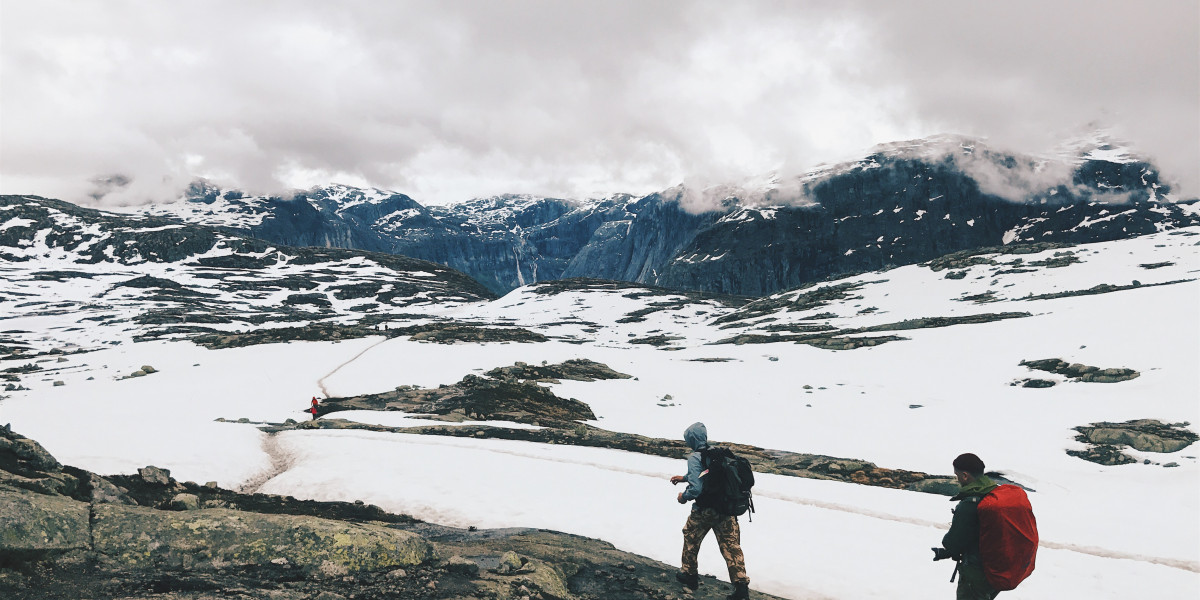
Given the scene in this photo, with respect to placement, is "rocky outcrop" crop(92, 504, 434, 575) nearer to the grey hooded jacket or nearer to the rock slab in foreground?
the rock slab in foreground

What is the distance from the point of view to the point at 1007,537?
6473 millimetres

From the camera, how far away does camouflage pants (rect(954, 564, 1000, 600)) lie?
6773mm

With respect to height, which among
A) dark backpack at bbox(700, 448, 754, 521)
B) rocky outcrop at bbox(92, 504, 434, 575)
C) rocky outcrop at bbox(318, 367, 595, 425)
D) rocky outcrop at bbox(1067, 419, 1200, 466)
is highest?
dark backpack at bbox(700, 448, 754, 521)

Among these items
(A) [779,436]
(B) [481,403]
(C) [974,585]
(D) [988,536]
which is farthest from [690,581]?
(B) [481,403]

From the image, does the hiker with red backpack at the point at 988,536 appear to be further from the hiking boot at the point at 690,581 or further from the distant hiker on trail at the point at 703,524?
the hiking boot at the point at 690,581

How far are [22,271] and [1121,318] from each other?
949ft

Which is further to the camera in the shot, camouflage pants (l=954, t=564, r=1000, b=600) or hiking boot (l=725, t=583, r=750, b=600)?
hiking boot (l=725, t=583, r=750, b=600)

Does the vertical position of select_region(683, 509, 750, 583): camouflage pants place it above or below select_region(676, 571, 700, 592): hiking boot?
above

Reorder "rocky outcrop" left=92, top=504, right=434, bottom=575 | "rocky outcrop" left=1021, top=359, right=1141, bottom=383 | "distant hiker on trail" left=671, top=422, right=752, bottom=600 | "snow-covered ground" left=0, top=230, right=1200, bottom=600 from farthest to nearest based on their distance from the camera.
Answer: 1. "rocky outcrop" left=1021, top=359, right=1141, bottom=383
2. "snow-covered ground" left=0, top=230, right=1200, bottom=600
3. "distant hiker on trail" left=671, top=422, right=752, bottom=600
4. "rocky outcrop" left=92, top=504, right=434, bottom=575

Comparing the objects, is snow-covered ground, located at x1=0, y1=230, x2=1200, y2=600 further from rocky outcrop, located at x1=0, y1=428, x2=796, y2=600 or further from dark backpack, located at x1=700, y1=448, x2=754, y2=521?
rocky outcrop, located at x1=0, y1=428, x2=796, y2=600

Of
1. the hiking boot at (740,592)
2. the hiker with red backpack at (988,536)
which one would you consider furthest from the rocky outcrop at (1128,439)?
the hiking boot at (740,592)

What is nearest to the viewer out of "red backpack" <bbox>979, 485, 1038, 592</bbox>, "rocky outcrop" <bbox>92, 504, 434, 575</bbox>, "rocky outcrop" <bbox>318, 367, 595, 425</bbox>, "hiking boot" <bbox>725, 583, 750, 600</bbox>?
"red backpack" <bbox>979, 485, 1038, 592</bbox>

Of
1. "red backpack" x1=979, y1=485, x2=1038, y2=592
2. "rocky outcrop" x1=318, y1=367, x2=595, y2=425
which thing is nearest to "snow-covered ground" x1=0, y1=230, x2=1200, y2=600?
"rocky outcrop" x1=318, y1=367, x2=595, y2=425

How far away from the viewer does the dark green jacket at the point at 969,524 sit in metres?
6.75
